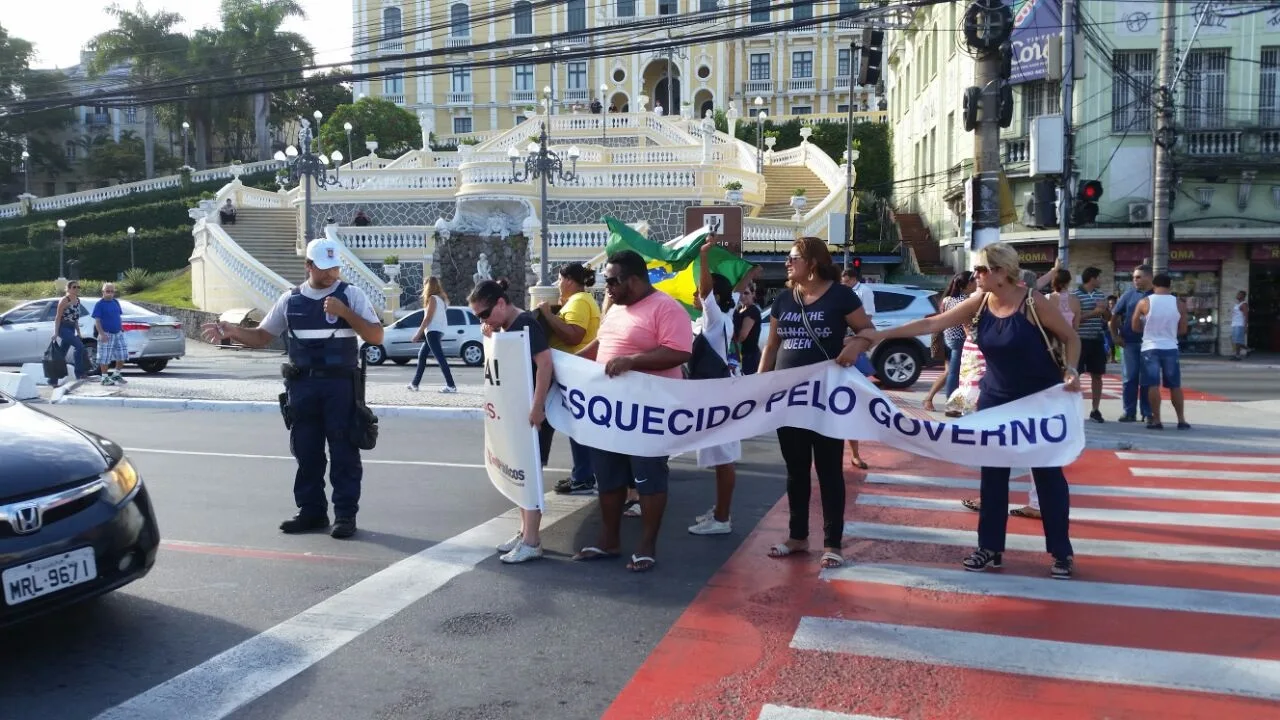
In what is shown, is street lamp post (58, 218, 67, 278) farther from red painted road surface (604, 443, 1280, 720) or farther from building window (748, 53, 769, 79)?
red painted road surface (604, 443, 1280, 720)

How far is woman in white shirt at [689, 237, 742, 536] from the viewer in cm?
715

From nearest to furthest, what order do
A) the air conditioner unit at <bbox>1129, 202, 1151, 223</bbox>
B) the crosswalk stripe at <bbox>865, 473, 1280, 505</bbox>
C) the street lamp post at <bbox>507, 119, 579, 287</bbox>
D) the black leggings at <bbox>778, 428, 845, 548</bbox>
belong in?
the black leggings at <bbox>778, 428, 845, 548</bbox>, the crosswalk stripe at <bbox>865, 473, 1280, 505</bbox>, the air conditioner unit at <bbox>1129, 202, 1151, 223</bbox>, the street lamp post at <bbox>507, 119, 579, 287</bbox>

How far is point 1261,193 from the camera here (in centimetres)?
2639

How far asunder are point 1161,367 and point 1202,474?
2.49 meters

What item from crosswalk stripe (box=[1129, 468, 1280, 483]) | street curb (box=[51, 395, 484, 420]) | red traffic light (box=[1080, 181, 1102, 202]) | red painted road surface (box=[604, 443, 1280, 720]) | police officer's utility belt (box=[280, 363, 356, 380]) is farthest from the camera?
red traffic light (box=[1080, 181, 1102, 202])

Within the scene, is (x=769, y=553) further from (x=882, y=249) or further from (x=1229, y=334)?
(x=882, y=249)

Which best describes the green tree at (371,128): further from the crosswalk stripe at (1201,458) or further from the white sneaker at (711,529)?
the white sneaker at (711,529)

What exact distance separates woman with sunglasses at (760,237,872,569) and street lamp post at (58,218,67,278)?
4809 centimetres

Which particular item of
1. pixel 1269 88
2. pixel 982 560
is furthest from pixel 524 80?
pixel 982 560

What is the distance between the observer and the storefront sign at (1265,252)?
26.1 meters

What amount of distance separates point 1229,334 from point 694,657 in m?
26.2

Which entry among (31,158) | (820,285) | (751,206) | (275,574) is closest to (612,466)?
(820,285)

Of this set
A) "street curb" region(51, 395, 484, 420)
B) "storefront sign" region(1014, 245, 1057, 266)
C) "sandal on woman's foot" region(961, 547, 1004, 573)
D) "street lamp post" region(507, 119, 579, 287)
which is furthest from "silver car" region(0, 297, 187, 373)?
"storefront sign" region(1014, 245, 1057, 266)

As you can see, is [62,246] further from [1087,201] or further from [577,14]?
[1087,201]
